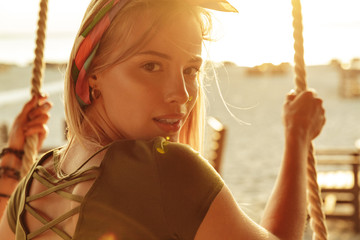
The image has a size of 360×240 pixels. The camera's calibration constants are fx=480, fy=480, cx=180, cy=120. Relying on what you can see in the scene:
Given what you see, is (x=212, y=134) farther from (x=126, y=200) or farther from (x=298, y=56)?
(x=126, y=200)

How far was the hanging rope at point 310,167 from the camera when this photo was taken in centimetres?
84

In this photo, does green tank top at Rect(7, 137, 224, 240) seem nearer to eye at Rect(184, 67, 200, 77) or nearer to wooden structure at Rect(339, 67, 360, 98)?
eye at Rect(184, 67, 200, 77)

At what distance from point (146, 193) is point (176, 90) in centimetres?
15

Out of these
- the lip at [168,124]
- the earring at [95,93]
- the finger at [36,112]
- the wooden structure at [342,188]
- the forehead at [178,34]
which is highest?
the forehead at [178,34]

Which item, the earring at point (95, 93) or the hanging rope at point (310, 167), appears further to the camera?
the hanging rope at point (310, 167)

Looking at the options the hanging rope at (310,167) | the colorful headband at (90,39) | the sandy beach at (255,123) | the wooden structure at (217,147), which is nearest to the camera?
the colorful headband at (90,39)

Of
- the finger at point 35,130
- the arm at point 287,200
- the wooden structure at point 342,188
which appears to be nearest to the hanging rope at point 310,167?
the arm at point 287,200

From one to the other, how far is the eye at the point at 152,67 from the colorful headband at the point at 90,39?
76mm

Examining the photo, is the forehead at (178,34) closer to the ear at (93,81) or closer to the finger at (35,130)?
the ear at (93,81)

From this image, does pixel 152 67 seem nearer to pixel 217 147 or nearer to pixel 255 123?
pixel 217 147

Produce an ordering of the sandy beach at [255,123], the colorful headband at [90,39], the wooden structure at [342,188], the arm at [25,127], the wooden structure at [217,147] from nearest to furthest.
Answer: the colorful headband at [90,39] < the arm at [25,127] < the wooden structure at [217,147] < the wooden structure at [342,188] < the sandy beach at [255,123]

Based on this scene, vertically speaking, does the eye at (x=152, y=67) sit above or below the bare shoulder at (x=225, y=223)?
above

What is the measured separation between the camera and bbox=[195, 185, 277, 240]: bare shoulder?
1.80 feet

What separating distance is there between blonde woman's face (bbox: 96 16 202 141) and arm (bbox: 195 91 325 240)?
131 mm
